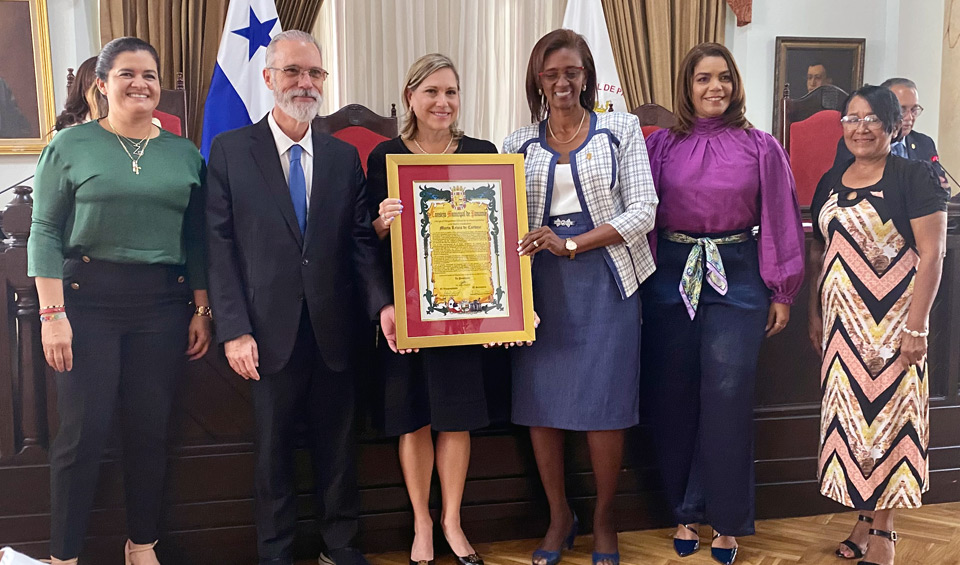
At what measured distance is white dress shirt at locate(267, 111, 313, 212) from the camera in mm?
2018

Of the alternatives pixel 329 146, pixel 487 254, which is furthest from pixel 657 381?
pixel 329 146

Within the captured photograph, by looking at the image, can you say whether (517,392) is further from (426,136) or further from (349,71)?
(349,71)

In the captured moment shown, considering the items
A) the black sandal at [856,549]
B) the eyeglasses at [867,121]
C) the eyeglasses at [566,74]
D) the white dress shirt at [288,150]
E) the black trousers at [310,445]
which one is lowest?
the black sandal at [856,549]

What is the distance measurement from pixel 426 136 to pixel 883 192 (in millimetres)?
1320

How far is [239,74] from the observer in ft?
14.4

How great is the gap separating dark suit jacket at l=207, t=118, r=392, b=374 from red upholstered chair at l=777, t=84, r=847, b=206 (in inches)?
134

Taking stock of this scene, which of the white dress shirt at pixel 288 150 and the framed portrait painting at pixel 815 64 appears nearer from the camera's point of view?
the white dress shirt at pixel 288 150

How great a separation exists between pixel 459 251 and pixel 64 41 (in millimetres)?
4110

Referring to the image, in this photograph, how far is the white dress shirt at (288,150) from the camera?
202cm

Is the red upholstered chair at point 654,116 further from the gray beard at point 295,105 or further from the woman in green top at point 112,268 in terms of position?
the woman in green top at point 112,268

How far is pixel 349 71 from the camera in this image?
5059mm

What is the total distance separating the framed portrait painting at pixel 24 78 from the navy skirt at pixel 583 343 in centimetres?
405

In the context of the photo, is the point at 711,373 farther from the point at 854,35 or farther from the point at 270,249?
the point at 854,35

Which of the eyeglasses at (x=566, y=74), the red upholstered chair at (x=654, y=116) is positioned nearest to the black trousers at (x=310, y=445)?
the eyeglasses at (x=566, y=74)
